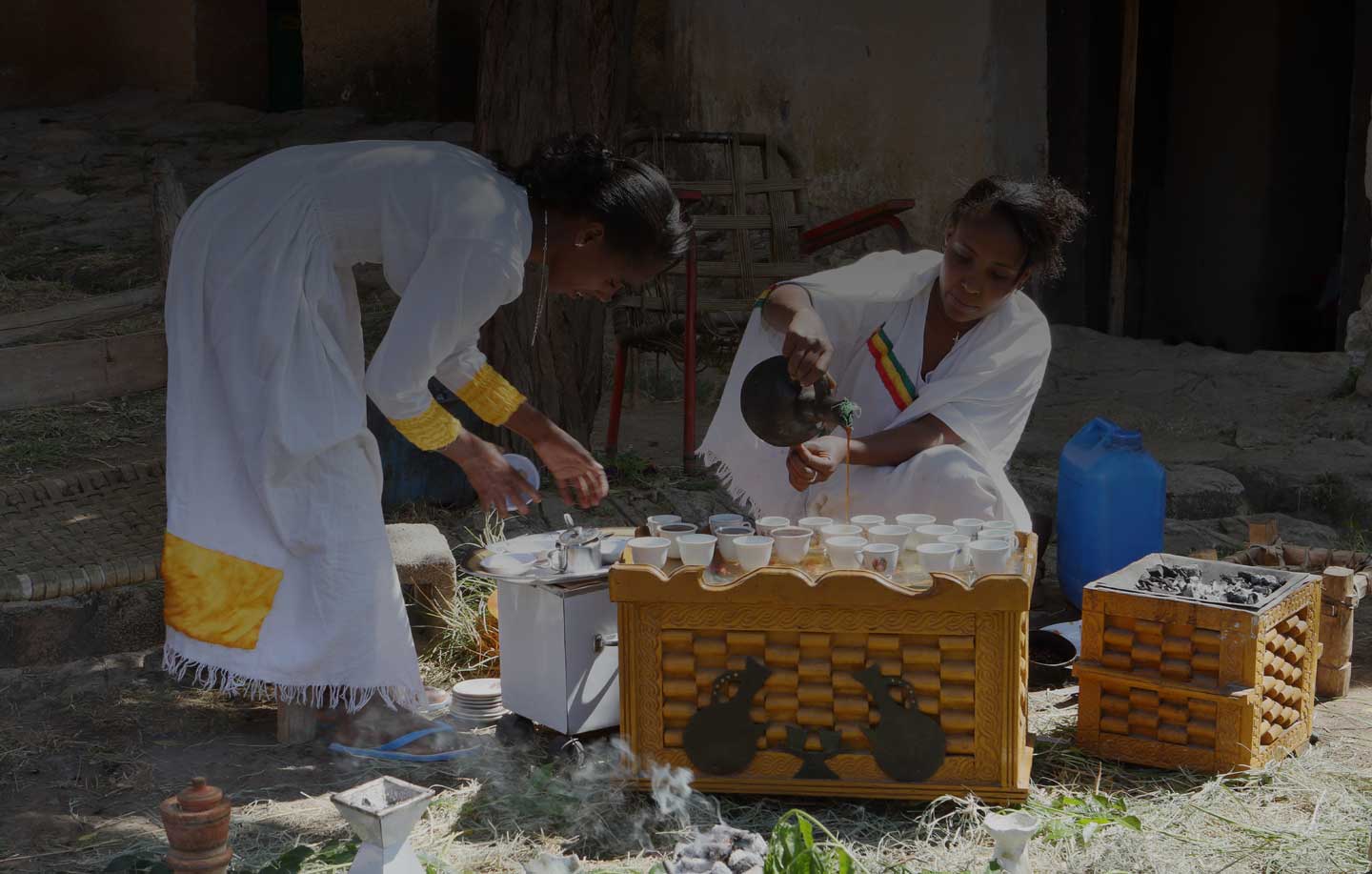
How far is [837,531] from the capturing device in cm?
303

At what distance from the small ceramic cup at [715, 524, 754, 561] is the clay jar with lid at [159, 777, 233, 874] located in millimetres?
1157

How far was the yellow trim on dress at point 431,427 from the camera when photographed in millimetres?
2926

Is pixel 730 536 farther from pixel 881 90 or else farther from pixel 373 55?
pixel 373 55

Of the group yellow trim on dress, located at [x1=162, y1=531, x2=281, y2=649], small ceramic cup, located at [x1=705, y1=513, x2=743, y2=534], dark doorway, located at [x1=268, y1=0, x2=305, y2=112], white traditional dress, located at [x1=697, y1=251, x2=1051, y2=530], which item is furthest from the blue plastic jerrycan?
dark doorway, located at [x1=268, y1=0, x2=305, y2=112]

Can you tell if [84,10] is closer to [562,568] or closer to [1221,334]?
[1221,334]

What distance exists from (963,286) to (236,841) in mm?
2114

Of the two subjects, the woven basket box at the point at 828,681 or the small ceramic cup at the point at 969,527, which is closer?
the woven basket box at the point at 828,681

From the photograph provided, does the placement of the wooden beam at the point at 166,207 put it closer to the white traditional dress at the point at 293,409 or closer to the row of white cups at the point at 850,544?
the white traditional dress at the point at 293,409

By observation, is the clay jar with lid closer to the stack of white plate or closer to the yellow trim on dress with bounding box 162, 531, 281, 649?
the yellow trim on dress with bounding box 162, 531, 281, 649

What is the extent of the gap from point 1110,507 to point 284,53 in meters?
9.65

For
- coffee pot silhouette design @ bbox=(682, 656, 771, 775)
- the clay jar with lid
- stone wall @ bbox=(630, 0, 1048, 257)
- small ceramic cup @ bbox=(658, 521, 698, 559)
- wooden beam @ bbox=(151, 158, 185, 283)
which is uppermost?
stone wall @ bbox=(630, 0, 1048, 257)

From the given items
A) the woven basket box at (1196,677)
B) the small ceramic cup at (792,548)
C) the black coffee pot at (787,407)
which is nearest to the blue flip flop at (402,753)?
the small ceramic cup at (792,548)

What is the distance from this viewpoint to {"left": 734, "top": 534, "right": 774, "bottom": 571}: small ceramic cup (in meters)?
2.82

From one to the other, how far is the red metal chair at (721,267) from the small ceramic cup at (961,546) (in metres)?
2.09
